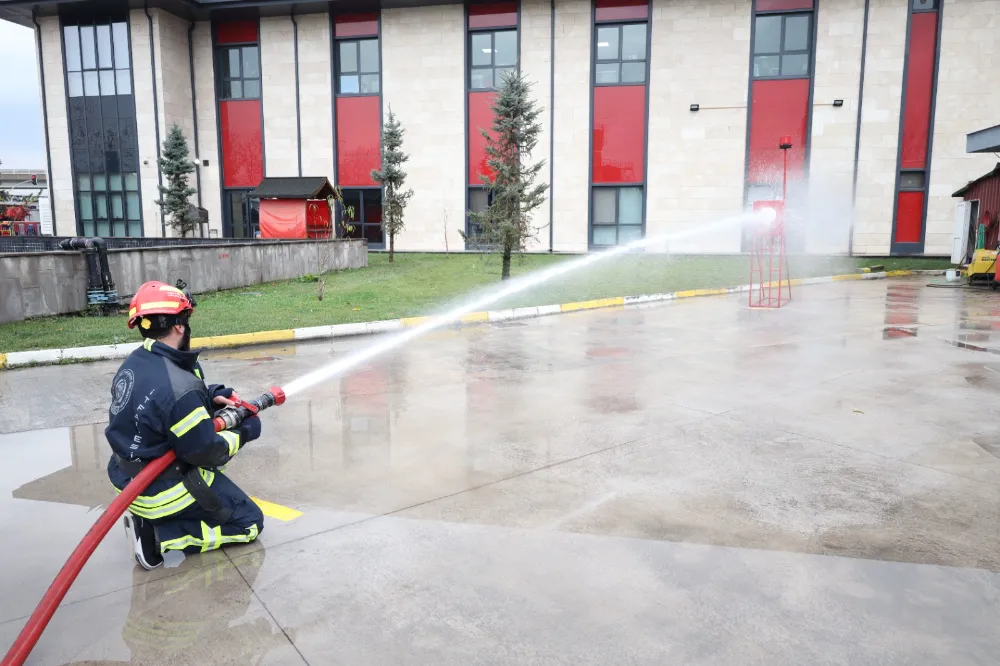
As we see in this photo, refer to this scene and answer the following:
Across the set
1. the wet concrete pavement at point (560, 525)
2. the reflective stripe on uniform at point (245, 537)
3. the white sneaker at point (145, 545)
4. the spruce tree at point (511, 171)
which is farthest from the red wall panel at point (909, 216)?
the white sneaker at point (145, 545)

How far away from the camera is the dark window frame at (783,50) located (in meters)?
28.3

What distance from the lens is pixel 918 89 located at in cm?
2792

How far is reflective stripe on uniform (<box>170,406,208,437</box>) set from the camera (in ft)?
11.5

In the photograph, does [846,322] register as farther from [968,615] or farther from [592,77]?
[592,77]

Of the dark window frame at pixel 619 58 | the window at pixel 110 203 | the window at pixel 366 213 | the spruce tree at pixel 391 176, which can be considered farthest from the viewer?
the window at pixel 110 203

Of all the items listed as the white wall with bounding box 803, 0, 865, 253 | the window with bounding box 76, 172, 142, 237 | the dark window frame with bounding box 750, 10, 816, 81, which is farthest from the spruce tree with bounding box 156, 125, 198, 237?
the white wall with bounding box 803, 0, 865, 253

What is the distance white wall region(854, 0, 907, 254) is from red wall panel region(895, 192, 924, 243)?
0.39 meters

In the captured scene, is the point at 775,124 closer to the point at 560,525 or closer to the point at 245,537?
the point at 560,525

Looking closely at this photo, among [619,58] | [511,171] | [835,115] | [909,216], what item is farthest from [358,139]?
[909,216]

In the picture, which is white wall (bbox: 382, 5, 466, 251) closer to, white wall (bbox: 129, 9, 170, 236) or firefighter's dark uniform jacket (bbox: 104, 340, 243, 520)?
white wall (bbox: 129, 9, 170, 236)

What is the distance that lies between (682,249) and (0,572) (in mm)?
29098

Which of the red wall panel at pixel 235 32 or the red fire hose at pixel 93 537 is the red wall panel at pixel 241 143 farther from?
the red fire hose at pixel 93 537

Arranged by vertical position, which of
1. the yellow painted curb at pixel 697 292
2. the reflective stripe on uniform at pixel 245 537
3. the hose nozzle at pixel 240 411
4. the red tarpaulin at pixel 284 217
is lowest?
the reflective stripe on uniform at pixel 245 537

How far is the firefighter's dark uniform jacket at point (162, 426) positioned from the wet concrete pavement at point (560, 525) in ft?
1.39
